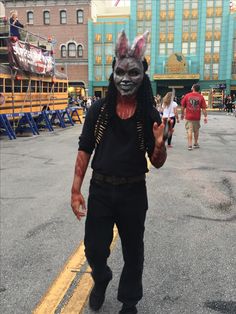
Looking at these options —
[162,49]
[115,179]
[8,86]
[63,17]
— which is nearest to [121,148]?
[115,179]

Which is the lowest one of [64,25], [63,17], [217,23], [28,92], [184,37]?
[28,92]

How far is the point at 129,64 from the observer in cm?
250

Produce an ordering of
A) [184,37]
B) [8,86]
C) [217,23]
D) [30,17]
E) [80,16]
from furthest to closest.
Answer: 1. [30,17]
2. [80,16]
3. [184,37]
4. [217,23]
5. [8,86]

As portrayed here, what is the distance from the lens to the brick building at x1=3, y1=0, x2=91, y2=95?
4797 cm

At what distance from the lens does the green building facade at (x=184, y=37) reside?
45.4 m

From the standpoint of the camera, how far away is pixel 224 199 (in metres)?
5.80

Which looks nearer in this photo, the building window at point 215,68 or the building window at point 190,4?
the building window at point 190,4

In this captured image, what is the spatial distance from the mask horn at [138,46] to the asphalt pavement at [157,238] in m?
1.92

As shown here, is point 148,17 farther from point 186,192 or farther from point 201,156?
point 186,192

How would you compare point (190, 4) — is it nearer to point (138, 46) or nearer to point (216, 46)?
point (216, 46)

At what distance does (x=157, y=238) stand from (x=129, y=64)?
2.34m

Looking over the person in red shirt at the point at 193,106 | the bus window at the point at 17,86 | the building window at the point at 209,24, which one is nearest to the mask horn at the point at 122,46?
the person in red shirt at the point at 193,106

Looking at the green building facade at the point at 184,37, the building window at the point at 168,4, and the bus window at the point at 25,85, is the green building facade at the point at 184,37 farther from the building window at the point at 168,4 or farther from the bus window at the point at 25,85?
the bus window at the point at 25,85

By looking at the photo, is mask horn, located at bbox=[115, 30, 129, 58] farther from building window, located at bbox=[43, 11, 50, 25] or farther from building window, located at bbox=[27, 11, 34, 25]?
building window, located at bbox=[27, 11, 34, 25]
